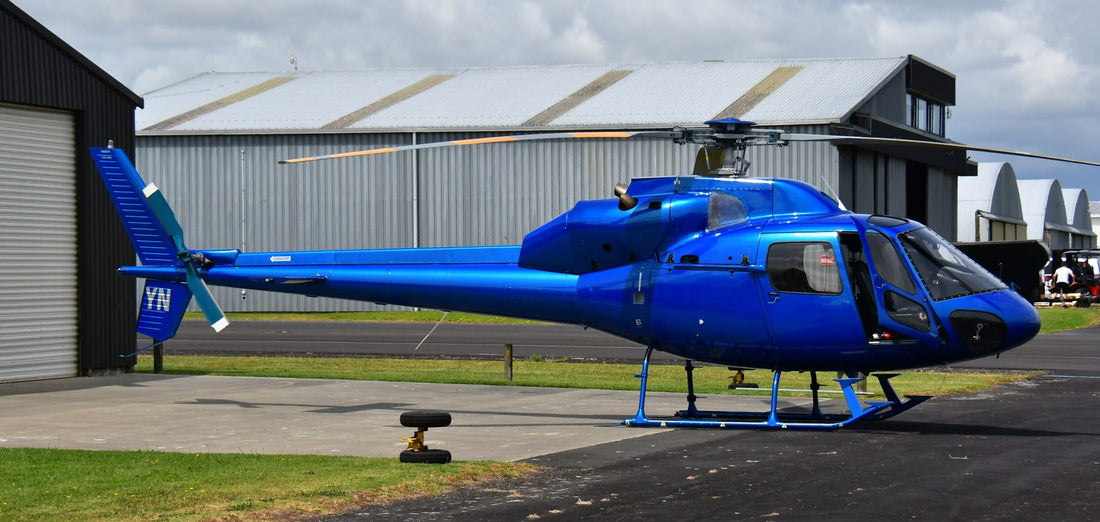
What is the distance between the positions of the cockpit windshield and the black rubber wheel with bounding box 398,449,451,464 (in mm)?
5871

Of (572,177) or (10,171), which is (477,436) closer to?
(10,171)

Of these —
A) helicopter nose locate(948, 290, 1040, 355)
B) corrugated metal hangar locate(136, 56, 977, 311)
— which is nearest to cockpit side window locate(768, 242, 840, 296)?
helicopter nose locate(948, 290, 1040, 355)

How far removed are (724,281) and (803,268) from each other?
99 centimetres

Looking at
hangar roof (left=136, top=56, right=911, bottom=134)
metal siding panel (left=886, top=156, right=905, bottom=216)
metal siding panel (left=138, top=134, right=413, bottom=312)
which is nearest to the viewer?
hangar roof (left=136, top=56, right=911, bottom=134)

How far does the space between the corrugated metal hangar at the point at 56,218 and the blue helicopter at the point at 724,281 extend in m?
4.77

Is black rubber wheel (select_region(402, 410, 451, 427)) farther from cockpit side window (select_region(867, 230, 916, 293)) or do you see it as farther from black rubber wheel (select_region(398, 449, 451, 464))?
cockpit side window (select_region(867, 230, 916, 293))

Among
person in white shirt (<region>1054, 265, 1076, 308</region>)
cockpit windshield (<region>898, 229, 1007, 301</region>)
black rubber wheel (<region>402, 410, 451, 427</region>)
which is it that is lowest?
black rubber wheel (<region>402, 410, 451, 427</region>)

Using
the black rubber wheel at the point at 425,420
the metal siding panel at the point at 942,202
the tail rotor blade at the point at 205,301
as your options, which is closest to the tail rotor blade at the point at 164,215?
the tail rotor blade at the point at 205,301

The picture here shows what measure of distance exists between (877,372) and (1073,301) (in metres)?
41.3

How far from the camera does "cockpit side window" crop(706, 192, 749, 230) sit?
50.7ft

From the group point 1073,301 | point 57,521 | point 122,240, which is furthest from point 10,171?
point 1073,301

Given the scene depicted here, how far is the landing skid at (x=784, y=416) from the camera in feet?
48.4

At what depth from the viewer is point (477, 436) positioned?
15.1 metres

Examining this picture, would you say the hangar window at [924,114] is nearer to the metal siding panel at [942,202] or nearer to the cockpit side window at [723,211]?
the metal siding panel at [942,202]
